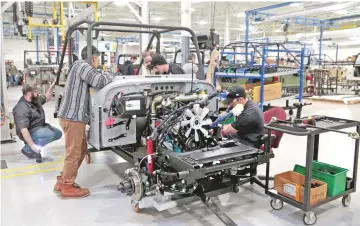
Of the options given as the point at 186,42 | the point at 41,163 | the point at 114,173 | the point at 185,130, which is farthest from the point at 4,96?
the point at 185,130

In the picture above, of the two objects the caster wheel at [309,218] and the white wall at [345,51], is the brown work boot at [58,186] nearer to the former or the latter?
the caster wheel at [309,218]

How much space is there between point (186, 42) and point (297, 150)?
2.46 m

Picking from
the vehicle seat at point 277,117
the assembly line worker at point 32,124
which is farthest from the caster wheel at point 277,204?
the assembly line worker at point 32,124

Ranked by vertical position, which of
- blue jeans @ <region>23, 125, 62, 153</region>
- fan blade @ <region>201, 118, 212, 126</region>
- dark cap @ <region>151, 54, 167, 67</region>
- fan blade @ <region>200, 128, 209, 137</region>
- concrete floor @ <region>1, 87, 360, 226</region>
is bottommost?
concrete floor @ <region>1, 87, 360, 226</region>

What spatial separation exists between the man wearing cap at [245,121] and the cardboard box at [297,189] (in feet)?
1.49

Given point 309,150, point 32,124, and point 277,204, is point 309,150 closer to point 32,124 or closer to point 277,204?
point 277,204

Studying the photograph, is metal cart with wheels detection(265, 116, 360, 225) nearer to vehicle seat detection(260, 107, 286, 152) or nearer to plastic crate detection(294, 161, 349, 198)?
plastic crate detection(294, 161, 349, 198)

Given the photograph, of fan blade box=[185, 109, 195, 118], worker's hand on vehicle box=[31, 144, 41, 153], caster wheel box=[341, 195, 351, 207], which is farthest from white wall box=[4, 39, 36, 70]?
caster wheel box=[341, 195, 351, 207]

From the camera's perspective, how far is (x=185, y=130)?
9.20 ft

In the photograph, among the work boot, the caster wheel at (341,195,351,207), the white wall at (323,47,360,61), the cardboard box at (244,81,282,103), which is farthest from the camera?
the white wall at (323,47,360,61)

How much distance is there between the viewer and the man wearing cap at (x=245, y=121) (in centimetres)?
311

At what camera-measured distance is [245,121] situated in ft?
10.2

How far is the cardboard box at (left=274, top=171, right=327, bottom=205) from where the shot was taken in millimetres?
2669

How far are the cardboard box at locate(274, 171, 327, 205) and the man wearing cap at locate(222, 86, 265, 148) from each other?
45cm
